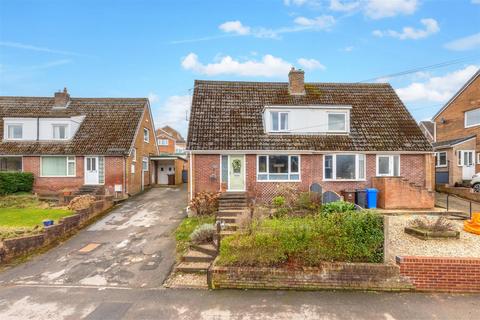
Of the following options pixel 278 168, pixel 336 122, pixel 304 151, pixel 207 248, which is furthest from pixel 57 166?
pixel 336 122

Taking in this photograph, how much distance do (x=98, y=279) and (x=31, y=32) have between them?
14.2 meters

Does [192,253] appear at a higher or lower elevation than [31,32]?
lower

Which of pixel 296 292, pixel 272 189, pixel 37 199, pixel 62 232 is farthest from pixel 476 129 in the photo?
pixel 37 199

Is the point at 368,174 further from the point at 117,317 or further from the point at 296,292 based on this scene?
the point at 117,317

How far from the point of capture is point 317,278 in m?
7.23

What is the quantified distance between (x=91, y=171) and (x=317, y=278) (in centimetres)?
1796

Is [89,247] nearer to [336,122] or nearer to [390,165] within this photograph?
[336,122]

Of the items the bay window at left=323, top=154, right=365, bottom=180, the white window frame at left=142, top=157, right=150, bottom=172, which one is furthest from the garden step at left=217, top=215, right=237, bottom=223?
the white window frame at left=142, top=157, right=150, bottom=172

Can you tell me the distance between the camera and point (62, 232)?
11.9 m

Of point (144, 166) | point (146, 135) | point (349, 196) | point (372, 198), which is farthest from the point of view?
point (146, 135)

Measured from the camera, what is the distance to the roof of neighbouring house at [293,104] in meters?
15.8

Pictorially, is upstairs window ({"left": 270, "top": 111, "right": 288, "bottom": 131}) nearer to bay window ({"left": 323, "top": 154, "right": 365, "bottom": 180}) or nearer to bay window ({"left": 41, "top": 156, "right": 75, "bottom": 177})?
bay window ({"left": 323, "top": 154, "right": 365, "bottom": 180})

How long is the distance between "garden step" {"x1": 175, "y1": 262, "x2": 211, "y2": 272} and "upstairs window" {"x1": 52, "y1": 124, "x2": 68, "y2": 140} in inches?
674

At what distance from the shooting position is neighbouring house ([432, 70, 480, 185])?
20.2 m
